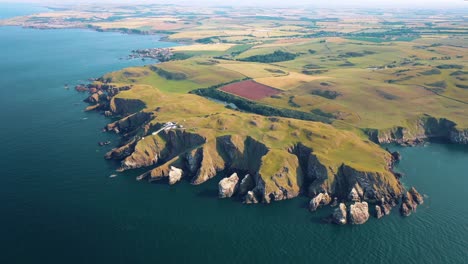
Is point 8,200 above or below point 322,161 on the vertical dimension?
below

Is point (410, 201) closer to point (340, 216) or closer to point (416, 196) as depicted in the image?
point (416, 196)

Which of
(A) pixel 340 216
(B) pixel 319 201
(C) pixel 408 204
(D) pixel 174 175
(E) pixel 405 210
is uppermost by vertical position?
(C) pixel 408 204

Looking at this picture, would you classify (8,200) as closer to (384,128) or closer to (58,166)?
(58,166)

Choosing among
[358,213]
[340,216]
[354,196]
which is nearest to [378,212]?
[358,213]

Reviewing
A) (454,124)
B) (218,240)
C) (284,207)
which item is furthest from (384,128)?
(218,240)

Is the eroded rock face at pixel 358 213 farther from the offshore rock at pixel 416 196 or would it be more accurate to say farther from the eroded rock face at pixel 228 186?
the eroded rock face at pixel 228 186

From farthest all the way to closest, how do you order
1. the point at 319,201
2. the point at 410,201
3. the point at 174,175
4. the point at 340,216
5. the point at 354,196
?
the point at 174,175 → the point at 354,196 → the point at 319,201 → the point at 410,201 → the point at 340,216

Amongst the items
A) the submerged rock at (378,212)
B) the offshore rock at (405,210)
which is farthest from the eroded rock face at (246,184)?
the offshore rock at (405,210)
